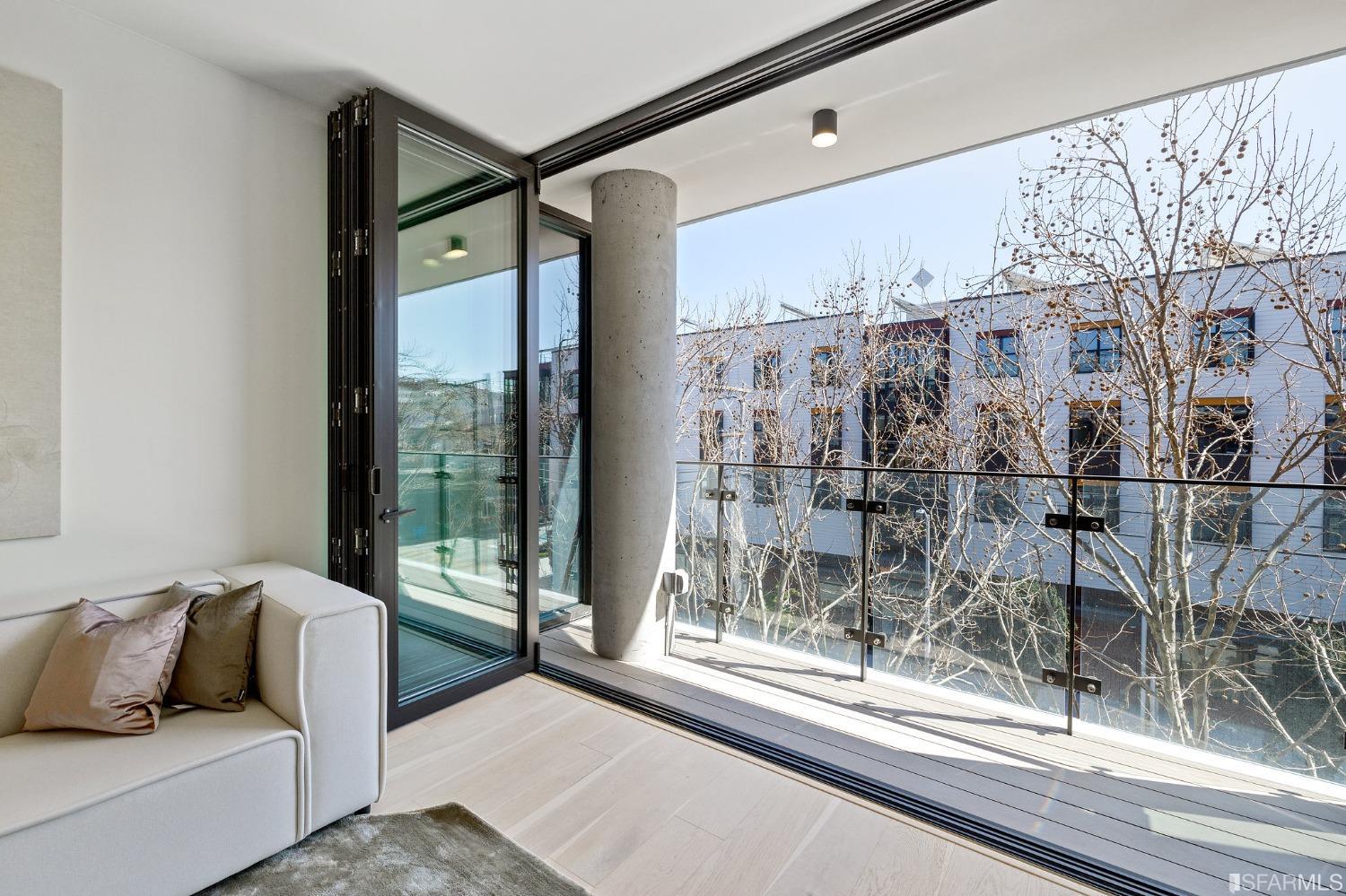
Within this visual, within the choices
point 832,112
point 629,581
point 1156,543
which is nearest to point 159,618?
A: point 629,581

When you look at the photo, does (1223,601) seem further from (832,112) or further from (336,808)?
(336,808)

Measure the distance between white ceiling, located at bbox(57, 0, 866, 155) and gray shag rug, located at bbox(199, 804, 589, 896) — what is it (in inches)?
103

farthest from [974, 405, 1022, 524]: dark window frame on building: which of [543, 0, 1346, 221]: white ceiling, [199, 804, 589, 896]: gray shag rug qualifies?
[199, 804, 589, 896]: gray shag rug

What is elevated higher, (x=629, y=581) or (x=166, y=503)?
(x=166, y=503)

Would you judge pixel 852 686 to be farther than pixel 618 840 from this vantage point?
Yes

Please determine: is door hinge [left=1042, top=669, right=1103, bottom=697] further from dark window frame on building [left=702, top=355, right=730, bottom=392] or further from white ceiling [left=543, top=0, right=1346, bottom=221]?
dark window frame on building [left=702, top=355, right=730, bottom=392]

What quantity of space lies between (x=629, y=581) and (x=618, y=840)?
150cm

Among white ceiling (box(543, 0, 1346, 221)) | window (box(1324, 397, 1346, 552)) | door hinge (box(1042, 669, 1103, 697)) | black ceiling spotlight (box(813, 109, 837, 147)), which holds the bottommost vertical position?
door hinge (box(1042, 669, 1103, 697))

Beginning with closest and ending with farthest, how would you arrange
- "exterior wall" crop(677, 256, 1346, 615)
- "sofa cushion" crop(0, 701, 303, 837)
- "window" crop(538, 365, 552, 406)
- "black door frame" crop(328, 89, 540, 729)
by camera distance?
"sofa cushion" crop(0, 701, 303, 837), "exterior wall" crop(677, 256, 1346, 615), "black door frame" crop(328, 89, 540, 729), "window" crop(538, 365, 552, 406)

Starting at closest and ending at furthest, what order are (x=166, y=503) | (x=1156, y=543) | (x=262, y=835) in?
(x=262, y=835) < (x=166, y=503) < (x=1156, y=543)

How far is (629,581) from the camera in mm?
3186

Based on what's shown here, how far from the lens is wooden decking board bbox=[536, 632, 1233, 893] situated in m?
1.64

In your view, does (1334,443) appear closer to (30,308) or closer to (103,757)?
(103,757)

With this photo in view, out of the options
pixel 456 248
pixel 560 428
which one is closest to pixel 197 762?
pixel 456 248
